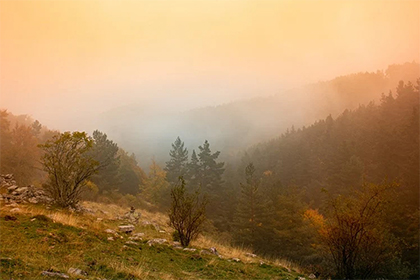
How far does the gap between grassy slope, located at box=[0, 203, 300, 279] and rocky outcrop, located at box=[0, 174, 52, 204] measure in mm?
2744

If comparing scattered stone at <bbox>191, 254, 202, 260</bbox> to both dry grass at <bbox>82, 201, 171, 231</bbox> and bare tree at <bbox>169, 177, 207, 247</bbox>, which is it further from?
dry grass at <bbox>82, 201, 171, 231</bbox>

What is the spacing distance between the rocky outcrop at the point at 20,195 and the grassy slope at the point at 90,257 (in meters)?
2.74

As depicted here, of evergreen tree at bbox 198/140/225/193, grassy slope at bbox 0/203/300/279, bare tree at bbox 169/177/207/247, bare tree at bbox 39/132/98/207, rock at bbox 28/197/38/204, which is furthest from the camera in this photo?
evergreen tree at bbox 198/140/225/193


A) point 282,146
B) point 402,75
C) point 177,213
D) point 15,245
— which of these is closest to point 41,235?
point 15,245

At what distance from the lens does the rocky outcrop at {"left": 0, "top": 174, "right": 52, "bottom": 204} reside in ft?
38.6

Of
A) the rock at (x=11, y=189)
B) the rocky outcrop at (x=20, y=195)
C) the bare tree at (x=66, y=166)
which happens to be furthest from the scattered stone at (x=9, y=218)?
the rock at (x=11, y=189)

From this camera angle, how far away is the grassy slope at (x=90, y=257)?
515cm

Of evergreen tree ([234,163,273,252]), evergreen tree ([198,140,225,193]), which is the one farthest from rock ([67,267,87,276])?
evergreen tree ([198,140,225,193])

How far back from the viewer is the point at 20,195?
12.5 m

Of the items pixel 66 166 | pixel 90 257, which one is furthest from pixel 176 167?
pixel 90 257

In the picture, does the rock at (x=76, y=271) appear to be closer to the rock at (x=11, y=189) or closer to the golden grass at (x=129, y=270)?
the golden grass at (x=129, y=270)

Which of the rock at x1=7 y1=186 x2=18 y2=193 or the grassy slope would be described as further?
the rock at x1=7 y1=186 x2=18 y2=193

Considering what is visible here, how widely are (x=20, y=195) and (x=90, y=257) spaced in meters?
9.18

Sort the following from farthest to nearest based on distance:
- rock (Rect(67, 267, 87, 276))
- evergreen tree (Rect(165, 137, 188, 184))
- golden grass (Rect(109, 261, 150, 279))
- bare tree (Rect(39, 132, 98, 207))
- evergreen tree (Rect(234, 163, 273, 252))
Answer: evergreen tree (Rect(165, 137, 188, 184))
evergreen tree (Rect(234, 163, 273, 252))
bare tree (Rect(39, 132, 98, 207))
golden grass (Rect(109, 261, 150, 279))
rock (Rect(67, 267, 87, 276))
